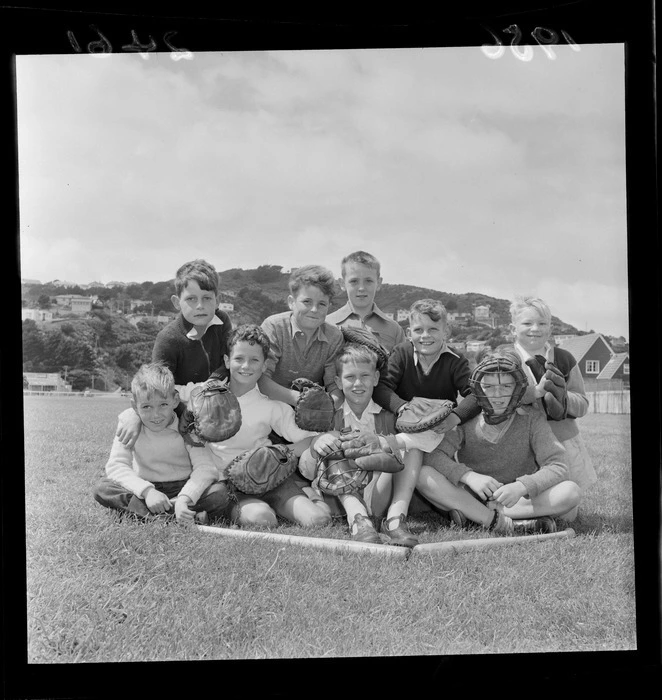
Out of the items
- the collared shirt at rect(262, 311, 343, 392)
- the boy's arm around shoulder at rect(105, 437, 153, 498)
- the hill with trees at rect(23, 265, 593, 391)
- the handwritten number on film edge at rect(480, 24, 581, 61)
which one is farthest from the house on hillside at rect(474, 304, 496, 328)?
the boy's arm around shoulder at rect(105, 437, 153, 498)

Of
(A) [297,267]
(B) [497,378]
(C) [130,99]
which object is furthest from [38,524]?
(B) [497,378]

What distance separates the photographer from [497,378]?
2.83 meters

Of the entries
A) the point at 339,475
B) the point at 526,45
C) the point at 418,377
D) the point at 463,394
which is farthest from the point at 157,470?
the point at 526,45

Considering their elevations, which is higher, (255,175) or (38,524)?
(255,175)

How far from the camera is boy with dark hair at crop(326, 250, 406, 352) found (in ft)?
9.05

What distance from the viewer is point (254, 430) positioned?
286cm

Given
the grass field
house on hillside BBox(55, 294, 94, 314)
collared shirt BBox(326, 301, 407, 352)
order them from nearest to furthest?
1. the grass field
2. house on hillside BBox(55, 294, 94, 314)
3. collared shirt BBox(326, 301, 407, 352)

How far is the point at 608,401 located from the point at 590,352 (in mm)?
193

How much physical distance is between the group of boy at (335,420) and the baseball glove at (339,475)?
26mm

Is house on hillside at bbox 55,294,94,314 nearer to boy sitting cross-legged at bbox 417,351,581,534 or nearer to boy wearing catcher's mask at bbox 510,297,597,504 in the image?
boy sitting cross-legged at bbox 417,351,581,534

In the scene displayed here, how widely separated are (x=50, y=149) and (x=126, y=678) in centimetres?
184

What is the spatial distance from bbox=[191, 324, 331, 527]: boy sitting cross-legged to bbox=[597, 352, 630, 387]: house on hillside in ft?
3.69

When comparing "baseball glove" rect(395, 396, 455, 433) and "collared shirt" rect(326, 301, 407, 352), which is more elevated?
"collared shirt" rect(326, 301, 407, 352)

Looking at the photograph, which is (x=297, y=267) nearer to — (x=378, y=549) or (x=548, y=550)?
(x=378, y=549)
